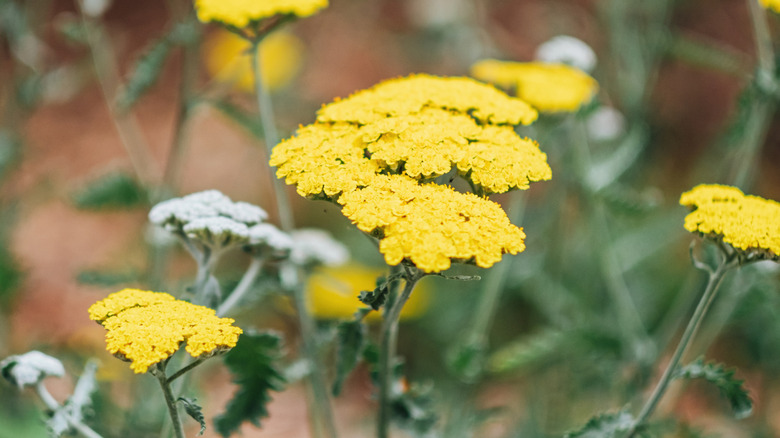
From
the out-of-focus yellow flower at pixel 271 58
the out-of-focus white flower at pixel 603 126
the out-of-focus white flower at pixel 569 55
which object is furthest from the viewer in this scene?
the out-of-focus yellow flower at pixel 271 58

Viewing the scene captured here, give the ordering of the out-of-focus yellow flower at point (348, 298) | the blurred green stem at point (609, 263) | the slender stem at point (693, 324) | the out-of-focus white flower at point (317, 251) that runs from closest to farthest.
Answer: the slender stem at point (693, 324), the out-of-focus white flower at point (317, 251), the blurred green stem at point (609, 263), the out-of-focus yellow flower at point (348, 298)

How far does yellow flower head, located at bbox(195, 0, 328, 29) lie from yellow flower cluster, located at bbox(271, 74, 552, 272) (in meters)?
0.30

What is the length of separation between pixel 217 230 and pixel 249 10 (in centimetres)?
60

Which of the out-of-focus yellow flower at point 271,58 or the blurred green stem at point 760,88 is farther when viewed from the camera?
the out-of-focus yellow flower at point 271,58

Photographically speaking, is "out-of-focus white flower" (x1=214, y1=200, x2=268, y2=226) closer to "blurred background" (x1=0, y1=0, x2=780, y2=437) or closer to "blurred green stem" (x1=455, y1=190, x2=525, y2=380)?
"blurred background" (x1=0, y1=0, x2=780, y2=437)

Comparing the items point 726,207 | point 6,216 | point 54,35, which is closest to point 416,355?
point 6,216

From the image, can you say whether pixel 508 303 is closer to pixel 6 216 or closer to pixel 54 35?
pixel 6 216

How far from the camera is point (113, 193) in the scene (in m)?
2.29

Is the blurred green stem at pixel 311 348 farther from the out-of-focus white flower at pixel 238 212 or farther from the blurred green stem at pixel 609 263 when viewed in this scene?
the blurred green stem at pixel 609 263

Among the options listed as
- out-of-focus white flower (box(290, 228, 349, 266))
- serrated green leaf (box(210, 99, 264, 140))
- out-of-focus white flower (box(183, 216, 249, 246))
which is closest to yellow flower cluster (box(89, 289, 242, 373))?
out-of-focus white flower (box(183, 216, 249, 246))

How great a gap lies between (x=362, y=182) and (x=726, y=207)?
0.78 meters

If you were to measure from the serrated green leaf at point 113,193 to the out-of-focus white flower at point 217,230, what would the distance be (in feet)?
2.93

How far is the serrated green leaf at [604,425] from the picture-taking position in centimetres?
150

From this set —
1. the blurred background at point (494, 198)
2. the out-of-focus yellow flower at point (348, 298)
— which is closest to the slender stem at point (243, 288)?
the blurred background at point (494, 198)
